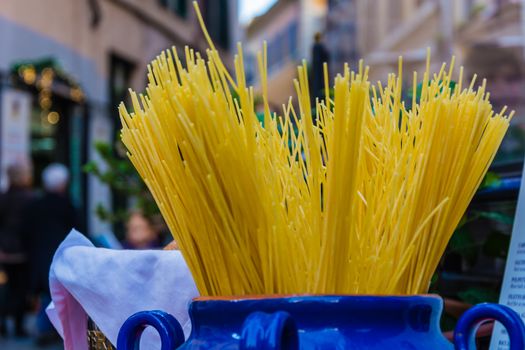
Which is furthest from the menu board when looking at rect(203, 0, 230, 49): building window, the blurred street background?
rect(203, 0, 230, 49): building window

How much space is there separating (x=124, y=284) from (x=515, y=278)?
0.48 m

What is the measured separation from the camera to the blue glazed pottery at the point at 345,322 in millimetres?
696

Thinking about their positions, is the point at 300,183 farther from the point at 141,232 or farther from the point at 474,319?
the point at 141,232

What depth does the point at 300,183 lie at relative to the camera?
0.80m

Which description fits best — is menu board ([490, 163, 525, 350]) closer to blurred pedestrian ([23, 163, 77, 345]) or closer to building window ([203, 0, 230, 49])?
blurred pedestrian ([23, 163, 77, 345])

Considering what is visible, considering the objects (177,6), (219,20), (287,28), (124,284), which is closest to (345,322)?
(124,284)

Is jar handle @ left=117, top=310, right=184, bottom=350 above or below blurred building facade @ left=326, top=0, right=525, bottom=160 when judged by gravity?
below

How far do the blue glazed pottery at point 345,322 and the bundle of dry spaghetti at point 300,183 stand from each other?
0.10 ft

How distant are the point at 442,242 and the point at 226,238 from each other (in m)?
0.21

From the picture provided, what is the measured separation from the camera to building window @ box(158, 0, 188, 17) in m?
12.1

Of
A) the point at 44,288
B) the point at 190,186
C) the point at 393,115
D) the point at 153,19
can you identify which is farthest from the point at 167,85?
the point at 153,19

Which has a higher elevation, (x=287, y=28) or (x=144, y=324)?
(x=287, y=28)

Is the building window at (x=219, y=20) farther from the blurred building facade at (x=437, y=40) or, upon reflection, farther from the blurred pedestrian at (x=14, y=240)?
the blurred pedestrian at (x=14, y=240)

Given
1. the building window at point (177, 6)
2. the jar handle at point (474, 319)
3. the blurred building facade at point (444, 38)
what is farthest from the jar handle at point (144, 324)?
the building window at point (177, 6)
